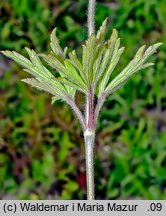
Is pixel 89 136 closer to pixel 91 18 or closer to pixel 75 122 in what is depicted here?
pixel 91 18

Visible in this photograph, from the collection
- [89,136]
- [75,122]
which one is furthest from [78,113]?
[75,122]

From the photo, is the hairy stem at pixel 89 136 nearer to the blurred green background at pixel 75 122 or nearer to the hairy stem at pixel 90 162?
the hairy stem at pixel 90 162

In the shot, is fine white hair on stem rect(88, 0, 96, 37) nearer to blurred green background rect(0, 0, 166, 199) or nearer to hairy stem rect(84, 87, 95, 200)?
hairy stem rect(84, 87, 95, 200)

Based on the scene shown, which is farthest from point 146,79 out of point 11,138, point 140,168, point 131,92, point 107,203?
point 107,203

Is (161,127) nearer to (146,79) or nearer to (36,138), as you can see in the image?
(146,79)

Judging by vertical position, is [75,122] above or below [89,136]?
above

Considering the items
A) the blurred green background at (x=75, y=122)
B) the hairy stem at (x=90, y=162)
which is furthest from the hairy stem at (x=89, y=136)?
the blurred green background at (x=75, y=122)

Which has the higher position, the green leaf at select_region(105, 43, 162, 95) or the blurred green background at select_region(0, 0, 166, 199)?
the blurred green background at select_region(0, 0, 166, 199)

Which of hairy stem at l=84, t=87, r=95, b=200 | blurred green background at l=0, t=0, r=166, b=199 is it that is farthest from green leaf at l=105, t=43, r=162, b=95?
blurred green background at l=0, t=0, r=166, b=199
